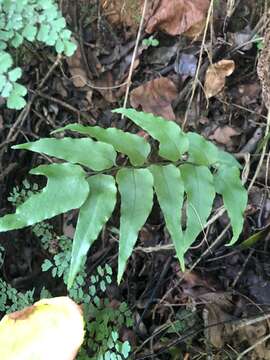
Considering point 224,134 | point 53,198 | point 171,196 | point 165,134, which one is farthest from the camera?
point 224,134

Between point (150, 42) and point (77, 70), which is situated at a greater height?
point (150, 42)

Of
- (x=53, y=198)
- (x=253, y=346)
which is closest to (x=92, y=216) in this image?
(x=53, y=198)

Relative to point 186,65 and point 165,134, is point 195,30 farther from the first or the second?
point 165,134

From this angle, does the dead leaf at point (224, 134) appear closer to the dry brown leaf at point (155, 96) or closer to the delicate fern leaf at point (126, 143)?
the dry brown leaf at point (155, 96)

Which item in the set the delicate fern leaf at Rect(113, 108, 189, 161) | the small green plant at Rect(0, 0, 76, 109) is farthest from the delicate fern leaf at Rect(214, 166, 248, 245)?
the small green plant at Rect(0, 0, 76, 109)

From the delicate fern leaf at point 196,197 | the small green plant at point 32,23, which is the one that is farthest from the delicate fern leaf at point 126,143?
the small green plant at point 32,23

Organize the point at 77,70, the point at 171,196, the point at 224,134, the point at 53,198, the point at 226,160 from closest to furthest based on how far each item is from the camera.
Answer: the point at 53,198 → the point at 171,196 → the point at 226,160 → the point at 224,134 → the point at 77,70
